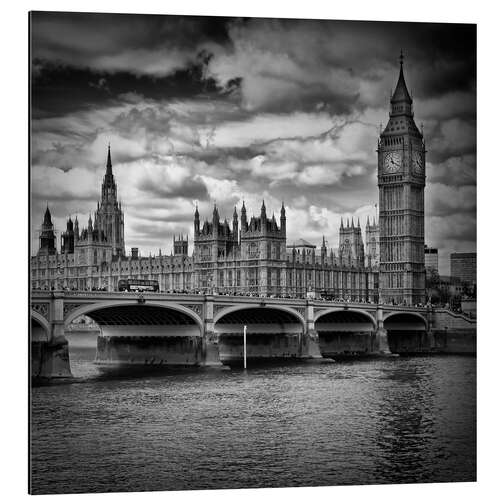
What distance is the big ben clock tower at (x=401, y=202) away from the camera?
2036cm

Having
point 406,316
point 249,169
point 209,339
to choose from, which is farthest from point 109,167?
point 406,316

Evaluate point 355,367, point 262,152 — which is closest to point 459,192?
point 262,152

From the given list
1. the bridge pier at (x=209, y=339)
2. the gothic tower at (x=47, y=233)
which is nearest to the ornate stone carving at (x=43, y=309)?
the gothic tower at (x=47, y=233)

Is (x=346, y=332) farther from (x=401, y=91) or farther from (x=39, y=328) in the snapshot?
(x=401, y=91)

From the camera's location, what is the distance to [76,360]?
42.3 m

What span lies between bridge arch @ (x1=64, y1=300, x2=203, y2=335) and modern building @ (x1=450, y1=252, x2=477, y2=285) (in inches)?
536

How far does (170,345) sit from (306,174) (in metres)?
20.5

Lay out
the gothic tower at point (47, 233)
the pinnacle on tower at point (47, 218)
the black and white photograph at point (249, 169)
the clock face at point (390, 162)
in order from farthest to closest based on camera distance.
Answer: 1. the clock face at point (390, 162)
2. the gothic tower at point (47, 233)
3. the pinnacle on tower at point (47, 218)
4. the black and white photograph at point (249, 169)

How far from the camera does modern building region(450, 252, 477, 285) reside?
718 inches

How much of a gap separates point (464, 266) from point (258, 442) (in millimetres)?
4999

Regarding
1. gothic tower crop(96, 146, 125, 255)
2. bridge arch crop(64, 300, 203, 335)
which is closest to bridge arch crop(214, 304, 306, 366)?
bridge arch crop(64, 300, 203, 335)

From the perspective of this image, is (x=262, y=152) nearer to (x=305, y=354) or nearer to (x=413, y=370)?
(x=413, y=370)

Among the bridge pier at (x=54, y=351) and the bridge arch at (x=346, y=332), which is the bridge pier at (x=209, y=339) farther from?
the bridge arch at (x=346, y=332)

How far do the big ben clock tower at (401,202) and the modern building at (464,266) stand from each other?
2.06 metres
